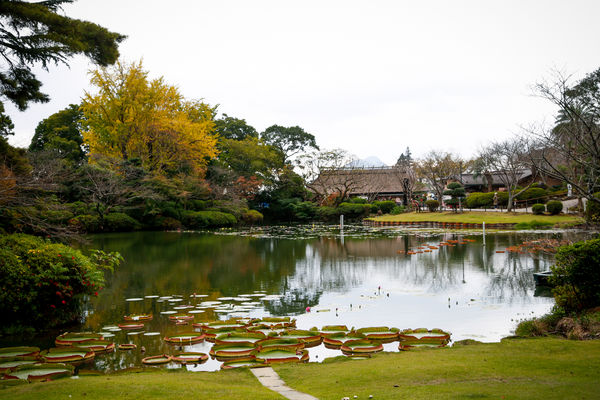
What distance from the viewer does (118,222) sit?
28906 millimetres

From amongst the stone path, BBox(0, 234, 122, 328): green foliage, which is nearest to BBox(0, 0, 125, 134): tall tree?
BBox(0, 234, 122, 328): green foliage

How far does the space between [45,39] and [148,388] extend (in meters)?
5.78

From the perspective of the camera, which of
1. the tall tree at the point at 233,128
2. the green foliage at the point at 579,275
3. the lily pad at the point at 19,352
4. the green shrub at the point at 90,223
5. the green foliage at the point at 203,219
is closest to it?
the lily pad at the point at 19,352

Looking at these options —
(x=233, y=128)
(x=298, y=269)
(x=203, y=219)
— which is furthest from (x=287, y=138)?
(x=298, y=269)

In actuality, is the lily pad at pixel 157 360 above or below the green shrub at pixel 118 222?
below

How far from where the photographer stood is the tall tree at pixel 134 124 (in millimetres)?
31891

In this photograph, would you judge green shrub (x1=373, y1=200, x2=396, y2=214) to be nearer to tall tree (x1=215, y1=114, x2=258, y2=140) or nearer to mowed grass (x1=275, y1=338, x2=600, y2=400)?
tall tree (x1=215, y1=114, x2=258, y2=140)

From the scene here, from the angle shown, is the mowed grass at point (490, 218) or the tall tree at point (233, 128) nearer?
the mowed grass at point (490, 218)

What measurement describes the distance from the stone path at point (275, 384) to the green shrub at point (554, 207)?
2928cm

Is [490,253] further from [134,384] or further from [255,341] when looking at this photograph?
[134,384]

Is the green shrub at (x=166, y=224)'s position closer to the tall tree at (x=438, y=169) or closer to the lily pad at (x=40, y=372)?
the tall tree at (x=438, y=169)

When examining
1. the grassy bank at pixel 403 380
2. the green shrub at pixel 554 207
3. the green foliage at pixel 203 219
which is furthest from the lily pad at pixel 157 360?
the green shrub at pixel 554 207

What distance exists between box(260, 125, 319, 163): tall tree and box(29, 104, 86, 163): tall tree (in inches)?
769

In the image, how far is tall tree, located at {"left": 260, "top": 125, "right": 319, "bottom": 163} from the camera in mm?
51094
